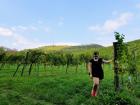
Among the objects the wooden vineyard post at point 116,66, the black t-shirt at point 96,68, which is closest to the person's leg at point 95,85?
the black t-shirt at point 96,68

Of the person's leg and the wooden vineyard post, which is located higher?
the wooden vineyard post

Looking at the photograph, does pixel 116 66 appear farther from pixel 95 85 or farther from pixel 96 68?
pixel 95 85

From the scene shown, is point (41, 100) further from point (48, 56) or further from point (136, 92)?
point (48, 56)

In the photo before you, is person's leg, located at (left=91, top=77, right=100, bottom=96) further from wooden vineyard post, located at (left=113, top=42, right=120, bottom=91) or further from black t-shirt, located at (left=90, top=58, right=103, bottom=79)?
wooden vineyard post, located at (left=113, top=42, right=120, bottom=91)

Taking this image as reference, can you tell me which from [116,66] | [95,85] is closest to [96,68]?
[95,85]

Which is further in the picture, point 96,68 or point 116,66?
point 116,66

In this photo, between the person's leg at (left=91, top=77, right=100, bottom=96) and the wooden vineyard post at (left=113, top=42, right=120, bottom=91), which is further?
the wooden vineyard post at (left=113, top=42, right=120, bottom=91)

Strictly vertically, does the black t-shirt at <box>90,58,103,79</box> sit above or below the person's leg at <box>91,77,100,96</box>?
above

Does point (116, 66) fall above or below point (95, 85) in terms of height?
above

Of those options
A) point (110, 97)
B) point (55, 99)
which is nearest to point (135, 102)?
point (110, 97)

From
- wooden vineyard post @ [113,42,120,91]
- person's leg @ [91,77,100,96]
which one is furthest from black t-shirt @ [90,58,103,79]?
wooden vineyard post @ [113,42,120,91]

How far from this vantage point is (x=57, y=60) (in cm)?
5059

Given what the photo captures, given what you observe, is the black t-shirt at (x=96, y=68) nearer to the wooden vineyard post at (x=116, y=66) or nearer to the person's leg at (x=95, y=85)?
the person's leg at (x=95, y=85)

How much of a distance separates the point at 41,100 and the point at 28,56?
25.8 m
